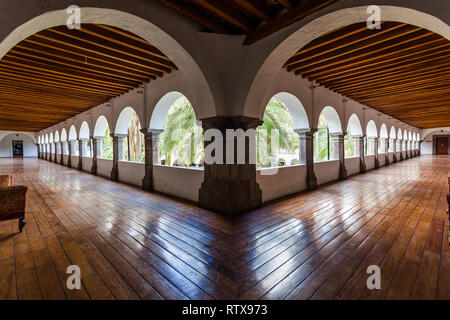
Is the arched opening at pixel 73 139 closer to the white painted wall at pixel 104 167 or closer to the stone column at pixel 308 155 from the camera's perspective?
the white painted wall at pixel 104 167

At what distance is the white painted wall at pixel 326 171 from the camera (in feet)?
23.1

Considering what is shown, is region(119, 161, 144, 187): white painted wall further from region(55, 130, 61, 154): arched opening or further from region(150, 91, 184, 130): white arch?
region(55, 130, 61, 154): arched opening

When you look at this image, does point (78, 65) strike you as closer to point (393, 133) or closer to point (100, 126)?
point (100, 126)

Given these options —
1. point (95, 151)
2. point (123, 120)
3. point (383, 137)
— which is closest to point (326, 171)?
point (123, 120)

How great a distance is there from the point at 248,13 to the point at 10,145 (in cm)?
3204

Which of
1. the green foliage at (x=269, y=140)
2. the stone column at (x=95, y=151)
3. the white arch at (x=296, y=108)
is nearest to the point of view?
the white arch at (x=296, y=108)

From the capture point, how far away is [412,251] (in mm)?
2592

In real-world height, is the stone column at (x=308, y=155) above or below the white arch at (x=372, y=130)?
below

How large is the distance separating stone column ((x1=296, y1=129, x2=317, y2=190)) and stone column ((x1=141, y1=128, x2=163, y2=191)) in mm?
4425

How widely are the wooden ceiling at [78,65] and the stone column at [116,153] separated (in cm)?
161

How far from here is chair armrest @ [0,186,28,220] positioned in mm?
3174

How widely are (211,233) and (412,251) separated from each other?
8.29ft

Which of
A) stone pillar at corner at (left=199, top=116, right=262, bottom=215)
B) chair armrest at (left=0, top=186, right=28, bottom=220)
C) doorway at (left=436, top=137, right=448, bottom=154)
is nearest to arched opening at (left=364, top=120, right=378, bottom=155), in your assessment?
stone pillar at corner at (left=199, top=116, right=262, bottom=215)

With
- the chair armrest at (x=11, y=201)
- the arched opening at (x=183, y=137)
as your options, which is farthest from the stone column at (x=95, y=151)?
the chair armrest at (x=11, y=201)
